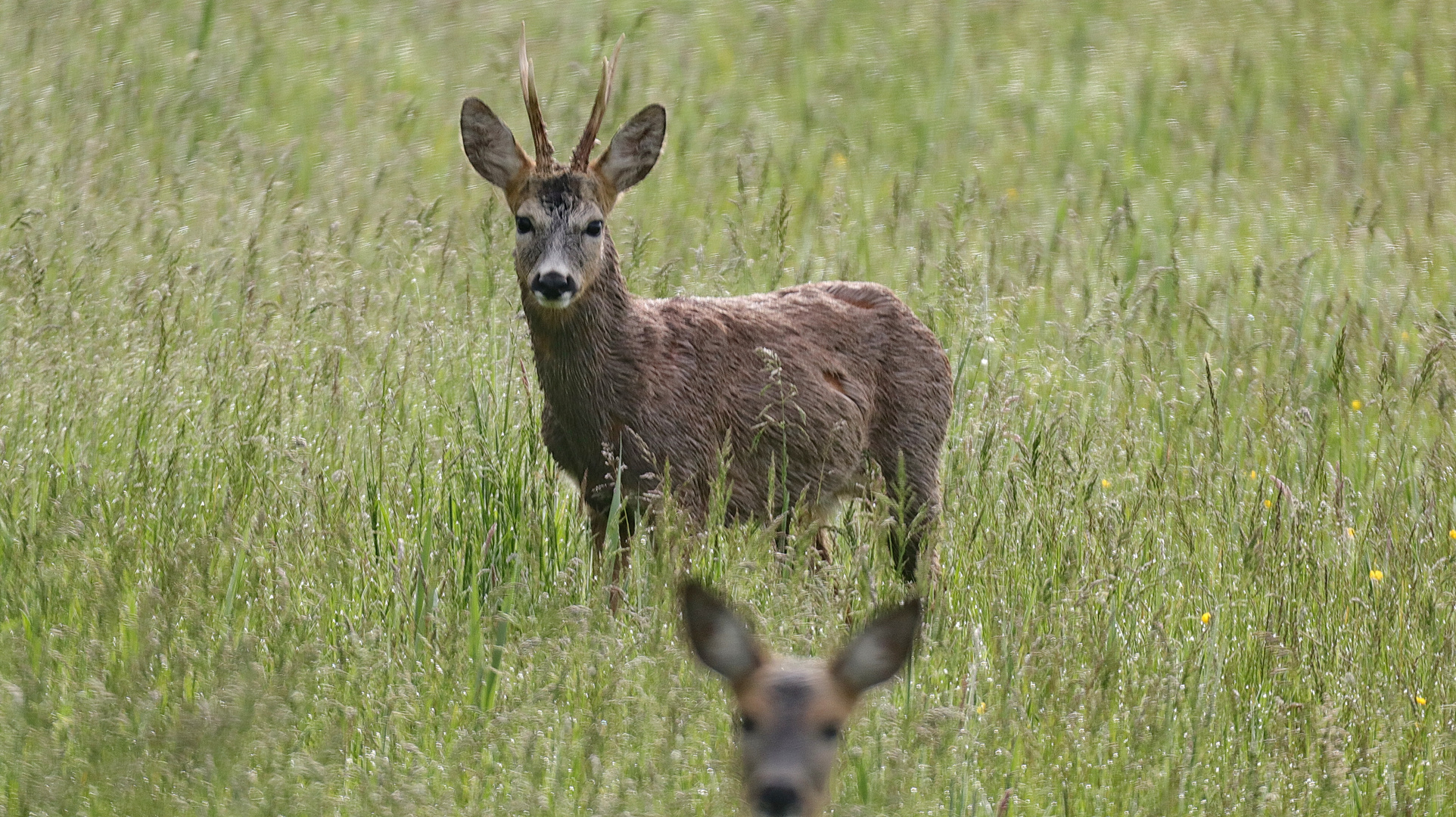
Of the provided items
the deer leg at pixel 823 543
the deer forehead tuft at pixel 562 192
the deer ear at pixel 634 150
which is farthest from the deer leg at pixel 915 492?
the deer forehead tuft at pixel 562 192

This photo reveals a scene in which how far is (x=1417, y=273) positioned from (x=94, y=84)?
7.56 meters

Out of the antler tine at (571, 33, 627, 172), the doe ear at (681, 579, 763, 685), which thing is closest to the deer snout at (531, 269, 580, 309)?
the antler tine at (571, 33, 627, 172)

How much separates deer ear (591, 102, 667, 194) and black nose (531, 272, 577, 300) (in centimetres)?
50

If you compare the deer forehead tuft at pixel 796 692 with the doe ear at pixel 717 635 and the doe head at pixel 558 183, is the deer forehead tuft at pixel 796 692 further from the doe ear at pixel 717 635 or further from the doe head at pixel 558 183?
the doe head at pixel 558 183

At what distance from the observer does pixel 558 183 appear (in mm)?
5359

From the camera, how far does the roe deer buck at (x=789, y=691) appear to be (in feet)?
9.80

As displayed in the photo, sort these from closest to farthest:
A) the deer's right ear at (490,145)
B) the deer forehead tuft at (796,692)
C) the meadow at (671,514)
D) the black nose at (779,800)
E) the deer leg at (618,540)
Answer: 1. the black nose at (779,800)
2. the deer forehead tuft at (796,692)
3. the meadow at (671,514)
4. the deer leg at (618,540)
5. the deer's right ear at (490,145)

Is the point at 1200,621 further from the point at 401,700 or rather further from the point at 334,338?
the point at 334,338

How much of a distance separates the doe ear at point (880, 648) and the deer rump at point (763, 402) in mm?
1769

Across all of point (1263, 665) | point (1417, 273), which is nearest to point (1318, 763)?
point (1263, 665)

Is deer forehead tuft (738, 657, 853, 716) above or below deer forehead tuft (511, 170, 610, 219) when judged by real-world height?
below

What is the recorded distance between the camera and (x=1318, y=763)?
4.14 m

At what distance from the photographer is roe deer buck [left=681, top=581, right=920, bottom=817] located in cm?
299

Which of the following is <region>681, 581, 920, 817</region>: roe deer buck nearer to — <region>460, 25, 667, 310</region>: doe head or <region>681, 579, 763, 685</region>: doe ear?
<region>681, 579, 763, 685</region>: doe ear
